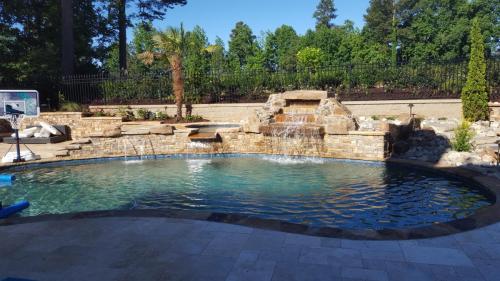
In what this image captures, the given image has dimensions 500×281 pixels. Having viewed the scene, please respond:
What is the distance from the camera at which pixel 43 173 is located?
10047mm

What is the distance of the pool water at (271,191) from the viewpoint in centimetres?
626

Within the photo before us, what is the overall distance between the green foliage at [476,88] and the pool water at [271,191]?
6036 millimetres

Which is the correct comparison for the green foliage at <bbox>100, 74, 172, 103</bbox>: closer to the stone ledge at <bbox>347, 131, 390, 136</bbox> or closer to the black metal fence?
the black metal fence

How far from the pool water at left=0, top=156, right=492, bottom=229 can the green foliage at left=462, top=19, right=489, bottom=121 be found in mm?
6036

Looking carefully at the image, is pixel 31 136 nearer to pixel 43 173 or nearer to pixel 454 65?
pixel 43 173

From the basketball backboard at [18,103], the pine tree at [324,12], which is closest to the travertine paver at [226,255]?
the basketball backboard at [18,103]

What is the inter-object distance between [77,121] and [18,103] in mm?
4516

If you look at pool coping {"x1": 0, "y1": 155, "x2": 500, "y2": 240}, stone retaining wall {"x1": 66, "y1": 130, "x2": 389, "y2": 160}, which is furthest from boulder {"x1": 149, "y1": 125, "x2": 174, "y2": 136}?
pool coping {"x1": 0, "y1": 155, "x2": 500, "y2": 240}

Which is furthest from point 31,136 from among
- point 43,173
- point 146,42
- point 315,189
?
point 146,42

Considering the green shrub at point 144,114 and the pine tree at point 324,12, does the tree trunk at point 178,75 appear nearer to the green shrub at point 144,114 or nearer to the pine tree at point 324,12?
the green shrub at point 144,114

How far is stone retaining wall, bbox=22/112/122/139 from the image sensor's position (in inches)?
599

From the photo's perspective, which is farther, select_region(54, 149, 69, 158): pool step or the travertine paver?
select_region(54, 149, 69, 158): pool step

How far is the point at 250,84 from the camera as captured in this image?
18.2m

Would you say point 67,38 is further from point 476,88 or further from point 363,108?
point 476,88
